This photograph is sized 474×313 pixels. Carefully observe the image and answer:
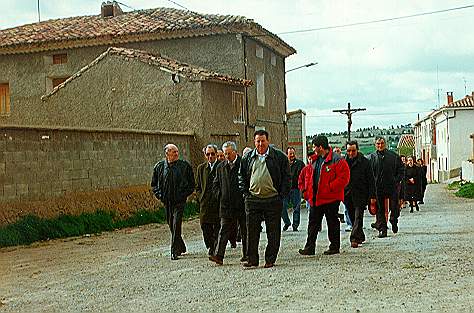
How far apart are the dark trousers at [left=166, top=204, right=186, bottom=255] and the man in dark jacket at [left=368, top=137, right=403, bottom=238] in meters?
Answer: 3.59

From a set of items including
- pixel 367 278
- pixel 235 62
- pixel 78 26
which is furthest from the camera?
pixel 78 26

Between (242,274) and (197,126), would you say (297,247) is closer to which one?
(242,274)

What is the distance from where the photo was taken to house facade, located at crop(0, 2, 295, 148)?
2795 centimetres

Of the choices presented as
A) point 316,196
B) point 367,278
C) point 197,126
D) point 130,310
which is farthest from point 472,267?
point 197,126

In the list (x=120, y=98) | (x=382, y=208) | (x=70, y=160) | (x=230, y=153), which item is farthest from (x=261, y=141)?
(x=120, y=98)

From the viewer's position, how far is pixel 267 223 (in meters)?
10.8

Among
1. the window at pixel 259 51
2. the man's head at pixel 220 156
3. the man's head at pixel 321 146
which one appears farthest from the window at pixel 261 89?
the man's head at pixel 321 146

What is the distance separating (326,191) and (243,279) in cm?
255

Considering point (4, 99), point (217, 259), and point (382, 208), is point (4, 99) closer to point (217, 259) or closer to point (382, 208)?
point (382, 208)

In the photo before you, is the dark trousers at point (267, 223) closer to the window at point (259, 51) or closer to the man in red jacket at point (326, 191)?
the man in red jacket at point (326, 191)

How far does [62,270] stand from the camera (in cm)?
1130

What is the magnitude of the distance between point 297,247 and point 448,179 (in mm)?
51724

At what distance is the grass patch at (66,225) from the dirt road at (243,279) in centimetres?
50

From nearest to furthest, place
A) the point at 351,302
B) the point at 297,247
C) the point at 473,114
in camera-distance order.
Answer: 1. the point at 351,302
2. the point at 297,247
3. the point at 473,114
